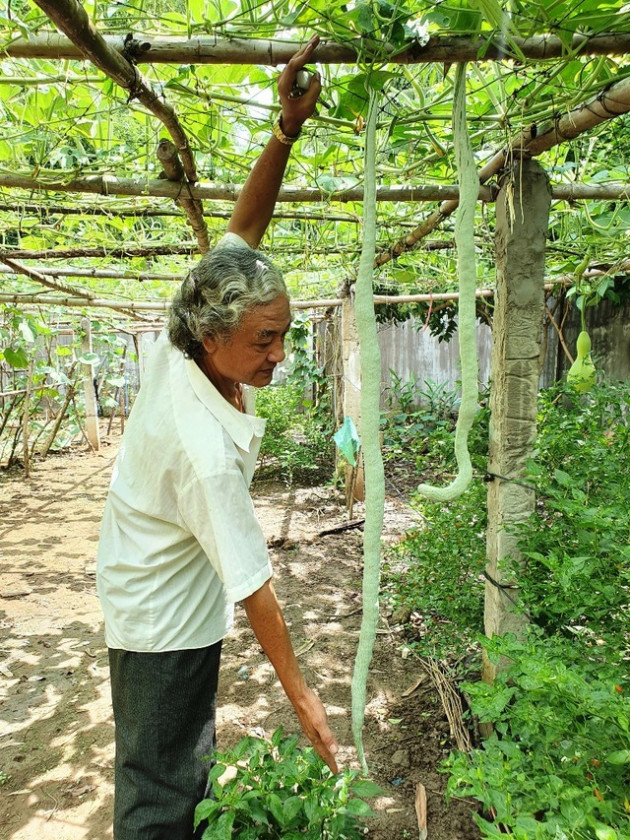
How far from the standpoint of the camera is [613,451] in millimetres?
1946

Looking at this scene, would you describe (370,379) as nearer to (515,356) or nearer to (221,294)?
(221,294)

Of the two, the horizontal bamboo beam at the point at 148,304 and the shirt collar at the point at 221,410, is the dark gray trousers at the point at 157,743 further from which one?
the horizontal bamboo beam at the point at 148,304

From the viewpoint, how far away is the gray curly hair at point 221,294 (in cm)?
147

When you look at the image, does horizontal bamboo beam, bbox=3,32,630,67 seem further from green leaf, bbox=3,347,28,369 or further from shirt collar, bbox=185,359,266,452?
green leaf, bbox=3,347,28,369

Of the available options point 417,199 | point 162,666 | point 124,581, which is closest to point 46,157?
point 417,199

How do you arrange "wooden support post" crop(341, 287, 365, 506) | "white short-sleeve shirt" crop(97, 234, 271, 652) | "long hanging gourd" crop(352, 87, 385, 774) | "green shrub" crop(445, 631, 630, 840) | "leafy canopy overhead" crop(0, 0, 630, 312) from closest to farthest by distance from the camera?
"long hanging gourd" crop(352, 87, 385, 774)
"green shrub" crop(445, 631, 630, 840)
"leafy canopy overhead" crop(0, 0, 630, 312)
"white short-sleeve shirt" crop(97, 234, 271, 652)
"wooden support post" crop(341, 287, 365, 506)

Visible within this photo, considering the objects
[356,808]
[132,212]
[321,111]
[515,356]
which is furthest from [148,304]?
[356,808]

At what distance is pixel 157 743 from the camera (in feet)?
5.29

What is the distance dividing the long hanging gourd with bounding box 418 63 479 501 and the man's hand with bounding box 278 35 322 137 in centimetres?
37

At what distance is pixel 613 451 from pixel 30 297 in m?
5.57

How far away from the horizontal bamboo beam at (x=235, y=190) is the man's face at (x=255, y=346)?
1158mm

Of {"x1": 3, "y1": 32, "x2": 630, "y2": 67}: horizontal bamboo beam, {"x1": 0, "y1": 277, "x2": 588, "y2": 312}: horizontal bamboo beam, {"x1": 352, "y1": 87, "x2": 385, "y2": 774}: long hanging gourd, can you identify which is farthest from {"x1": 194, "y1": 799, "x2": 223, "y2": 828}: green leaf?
{"x1": 0, "y1": 277, "x2": 588, "y2": 312}: horizontal bamboo beam

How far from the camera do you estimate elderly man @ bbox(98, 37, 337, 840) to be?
140cm

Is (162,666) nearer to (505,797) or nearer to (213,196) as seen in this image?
(505,797)
